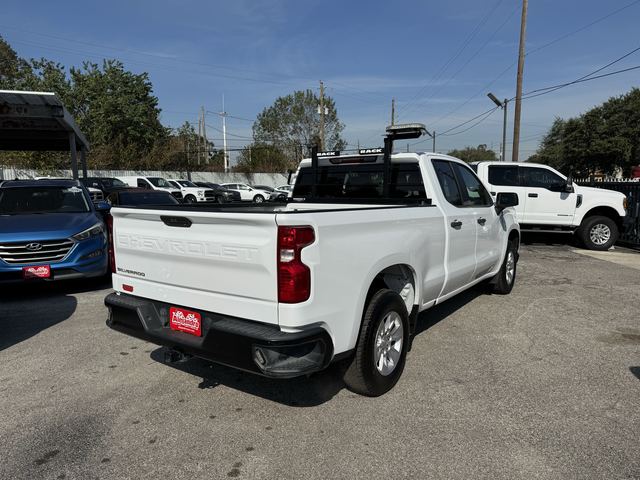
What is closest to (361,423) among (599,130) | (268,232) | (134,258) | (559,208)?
(268,232)

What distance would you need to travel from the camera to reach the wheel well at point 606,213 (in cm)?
1162

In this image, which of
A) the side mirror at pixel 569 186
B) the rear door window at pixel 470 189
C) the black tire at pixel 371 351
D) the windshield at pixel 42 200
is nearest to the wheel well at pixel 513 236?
the rear door window at pixel 470 189

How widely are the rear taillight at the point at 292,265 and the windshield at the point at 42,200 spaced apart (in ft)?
20.1

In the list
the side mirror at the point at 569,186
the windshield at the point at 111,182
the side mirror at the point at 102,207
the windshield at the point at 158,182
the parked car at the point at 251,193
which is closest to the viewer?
the side mirror at the point at 102,207

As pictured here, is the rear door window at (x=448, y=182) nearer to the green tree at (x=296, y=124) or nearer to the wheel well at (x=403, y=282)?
the wheel well at (x=403, y=282)

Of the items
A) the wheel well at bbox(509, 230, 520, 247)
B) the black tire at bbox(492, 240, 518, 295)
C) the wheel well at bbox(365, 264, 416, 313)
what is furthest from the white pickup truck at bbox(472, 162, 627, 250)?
the wheel well at bbox(365, 264, 416, 313)

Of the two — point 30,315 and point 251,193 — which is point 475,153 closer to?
point 251,193

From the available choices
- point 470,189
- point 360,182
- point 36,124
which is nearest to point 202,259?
point 360,182

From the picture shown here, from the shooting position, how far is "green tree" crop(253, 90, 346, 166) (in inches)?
2184

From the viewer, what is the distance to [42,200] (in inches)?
301

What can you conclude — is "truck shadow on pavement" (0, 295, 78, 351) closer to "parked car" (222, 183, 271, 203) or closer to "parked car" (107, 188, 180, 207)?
"parked car" (107, 188, 180, 207)

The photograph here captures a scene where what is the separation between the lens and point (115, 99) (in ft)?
141

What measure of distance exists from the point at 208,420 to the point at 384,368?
1.35m

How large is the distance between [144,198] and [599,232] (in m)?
11.2
